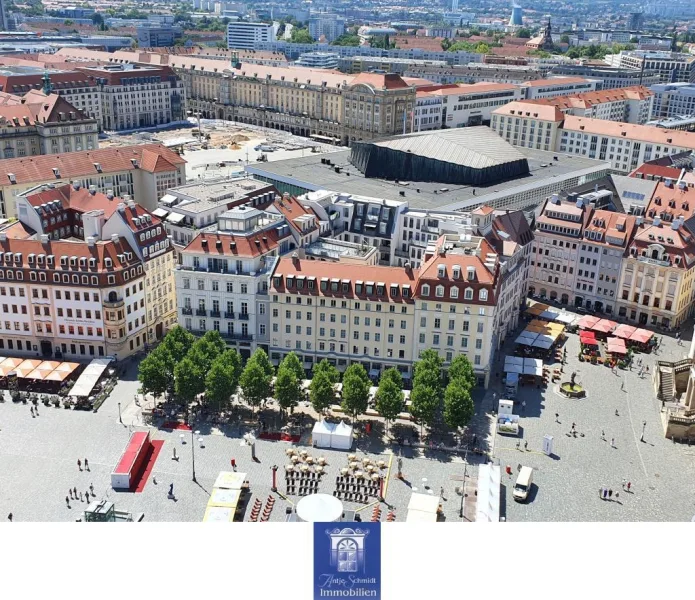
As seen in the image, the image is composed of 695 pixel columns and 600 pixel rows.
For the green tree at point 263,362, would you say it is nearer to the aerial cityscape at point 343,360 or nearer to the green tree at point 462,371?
the aerial cityscape at point 343,360

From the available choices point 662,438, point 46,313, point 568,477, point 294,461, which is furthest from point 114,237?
point 662,438

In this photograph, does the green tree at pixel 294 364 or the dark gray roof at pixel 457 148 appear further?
the dark gray roof at pixel 457 148

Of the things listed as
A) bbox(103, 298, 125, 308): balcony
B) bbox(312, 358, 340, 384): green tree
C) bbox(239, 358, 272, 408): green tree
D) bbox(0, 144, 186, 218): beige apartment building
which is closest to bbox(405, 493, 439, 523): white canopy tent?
bbox(312, 358, 340, 384): green tree

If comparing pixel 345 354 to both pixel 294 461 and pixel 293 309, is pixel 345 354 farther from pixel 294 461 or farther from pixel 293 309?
pixel 294 461

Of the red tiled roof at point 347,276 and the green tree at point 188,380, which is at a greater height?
the red tiled roof at point 347,276

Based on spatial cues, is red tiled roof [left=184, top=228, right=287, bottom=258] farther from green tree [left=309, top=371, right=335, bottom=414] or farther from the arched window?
the arched window

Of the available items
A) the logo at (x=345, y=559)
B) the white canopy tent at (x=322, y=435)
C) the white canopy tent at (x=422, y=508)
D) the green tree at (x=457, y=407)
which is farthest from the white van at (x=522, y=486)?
the logo at (x=345, y=559)

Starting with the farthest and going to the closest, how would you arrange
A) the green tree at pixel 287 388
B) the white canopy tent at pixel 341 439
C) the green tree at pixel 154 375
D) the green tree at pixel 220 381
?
the green tree at pixel 154 375
the green tree at pixel 220 381
the green tree at pixel 287 388
the white canopy tent at pixel 341 439

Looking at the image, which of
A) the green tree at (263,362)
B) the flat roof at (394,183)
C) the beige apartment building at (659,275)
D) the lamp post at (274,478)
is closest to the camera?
the lamp post at (274,478)
